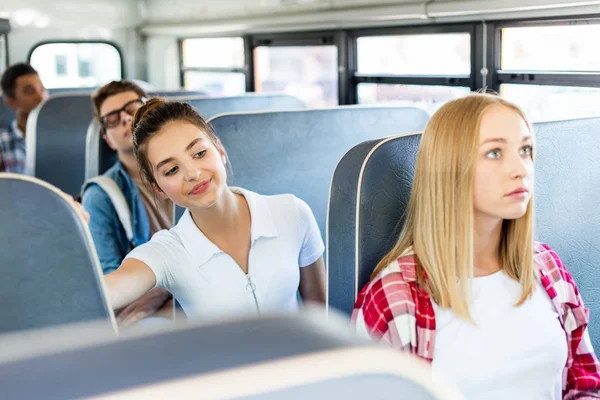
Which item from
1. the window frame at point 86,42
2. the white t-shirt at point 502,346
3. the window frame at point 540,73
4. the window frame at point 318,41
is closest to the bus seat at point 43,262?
the white t-shirt at point 502,346

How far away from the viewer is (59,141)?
3.88m

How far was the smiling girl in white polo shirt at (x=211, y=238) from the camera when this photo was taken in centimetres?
179

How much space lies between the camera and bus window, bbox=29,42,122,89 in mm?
7195

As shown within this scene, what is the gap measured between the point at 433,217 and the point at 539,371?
1.28 ft

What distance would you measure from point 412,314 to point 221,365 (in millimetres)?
1051

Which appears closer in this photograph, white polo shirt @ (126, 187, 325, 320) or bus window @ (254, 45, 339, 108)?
white polo shirt @ (126, 187, 325, 320)

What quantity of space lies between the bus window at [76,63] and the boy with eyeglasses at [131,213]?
4.73m

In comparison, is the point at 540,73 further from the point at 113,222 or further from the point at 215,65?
the point at 215,65

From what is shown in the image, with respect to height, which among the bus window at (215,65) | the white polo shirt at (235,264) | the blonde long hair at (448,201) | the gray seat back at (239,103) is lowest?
the white polo shirt at (235,264)

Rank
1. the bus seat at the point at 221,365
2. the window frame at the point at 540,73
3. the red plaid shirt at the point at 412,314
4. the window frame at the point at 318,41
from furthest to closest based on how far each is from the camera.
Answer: the window frame at the point at 318,41 < the window frame at the point at 540,73 < the red plaid shirt at the point at 412,314 < the bus seat at the point at 221,365

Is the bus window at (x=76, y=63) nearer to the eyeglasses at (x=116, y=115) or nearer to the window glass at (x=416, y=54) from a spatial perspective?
the window glass at (x=416, y=54)

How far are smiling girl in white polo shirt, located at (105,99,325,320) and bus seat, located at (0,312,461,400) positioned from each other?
125 cm

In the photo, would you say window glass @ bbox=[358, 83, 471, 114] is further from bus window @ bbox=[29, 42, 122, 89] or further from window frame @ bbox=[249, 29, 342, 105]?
bus window @ bbox=[29, 42, 122, 89]

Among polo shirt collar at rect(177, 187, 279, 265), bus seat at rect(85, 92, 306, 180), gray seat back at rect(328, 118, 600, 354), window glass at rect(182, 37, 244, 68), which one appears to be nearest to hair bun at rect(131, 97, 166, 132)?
polo shirt collar at rect(177, 187, 279, 265)
